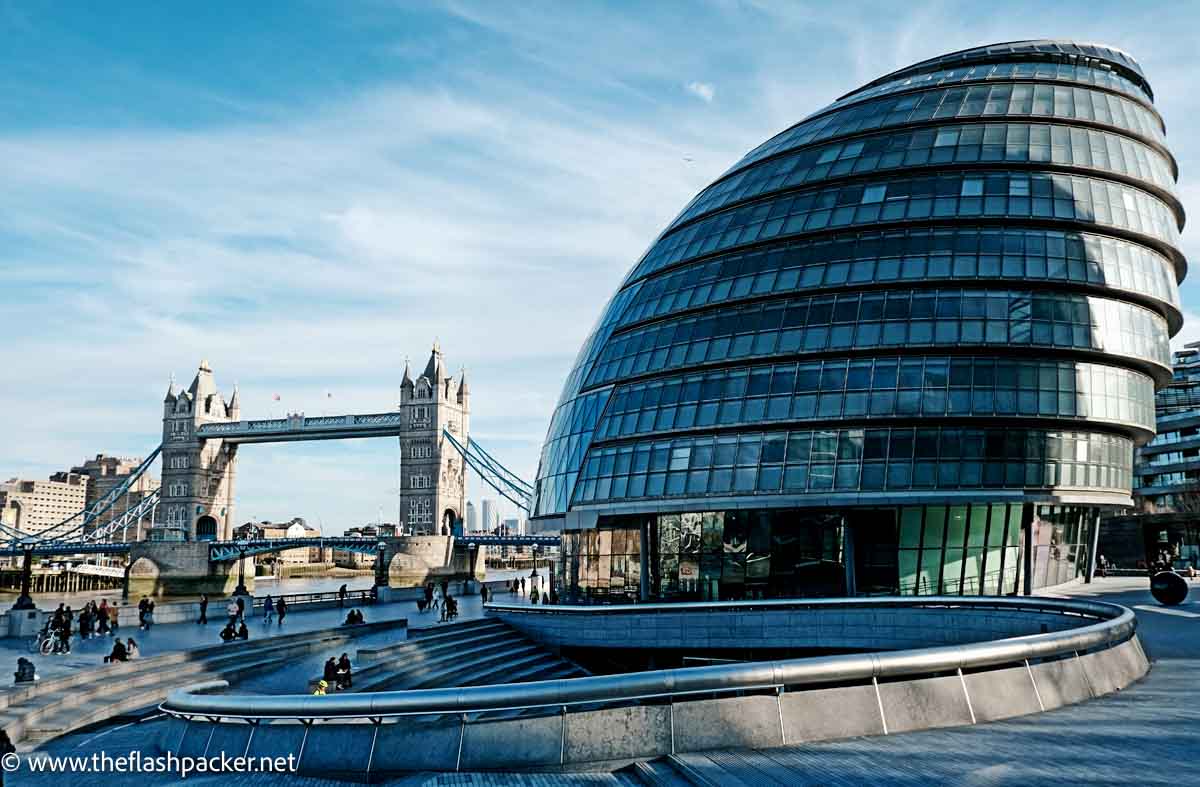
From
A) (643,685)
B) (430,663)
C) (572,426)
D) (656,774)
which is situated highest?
(572,426)

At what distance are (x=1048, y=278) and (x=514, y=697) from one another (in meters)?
38.5

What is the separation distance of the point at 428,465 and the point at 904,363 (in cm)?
15758

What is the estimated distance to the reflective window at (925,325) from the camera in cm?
4378

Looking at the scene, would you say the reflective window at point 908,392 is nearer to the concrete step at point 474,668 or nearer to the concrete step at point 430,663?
the concrete step at point 430,663

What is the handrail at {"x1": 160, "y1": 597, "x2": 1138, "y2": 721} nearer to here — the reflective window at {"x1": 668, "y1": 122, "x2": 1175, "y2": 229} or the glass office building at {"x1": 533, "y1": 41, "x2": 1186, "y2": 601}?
the glass office building at {"x1": 533, "y1": 41, "x2": 1186, "y2": 601}

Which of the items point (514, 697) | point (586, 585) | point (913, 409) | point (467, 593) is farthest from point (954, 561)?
point (467, 593)

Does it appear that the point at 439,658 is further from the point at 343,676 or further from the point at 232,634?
the point at 232,634

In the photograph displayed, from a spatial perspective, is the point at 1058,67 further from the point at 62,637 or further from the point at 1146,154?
the point at 62,637

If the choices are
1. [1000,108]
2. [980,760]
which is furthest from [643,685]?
[1000,108]

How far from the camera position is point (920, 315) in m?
44.4

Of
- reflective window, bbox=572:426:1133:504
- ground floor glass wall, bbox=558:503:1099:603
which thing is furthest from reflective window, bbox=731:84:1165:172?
ground floor glass wall, bbox=558:503:1099:603

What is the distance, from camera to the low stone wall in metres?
14.0

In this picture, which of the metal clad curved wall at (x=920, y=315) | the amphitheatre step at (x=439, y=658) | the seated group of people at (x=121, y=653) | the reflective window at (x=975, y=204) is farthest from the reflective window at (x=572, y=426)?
the seated group of people at (x=121, y=653)

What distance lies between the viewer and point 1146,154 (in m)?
51.0
